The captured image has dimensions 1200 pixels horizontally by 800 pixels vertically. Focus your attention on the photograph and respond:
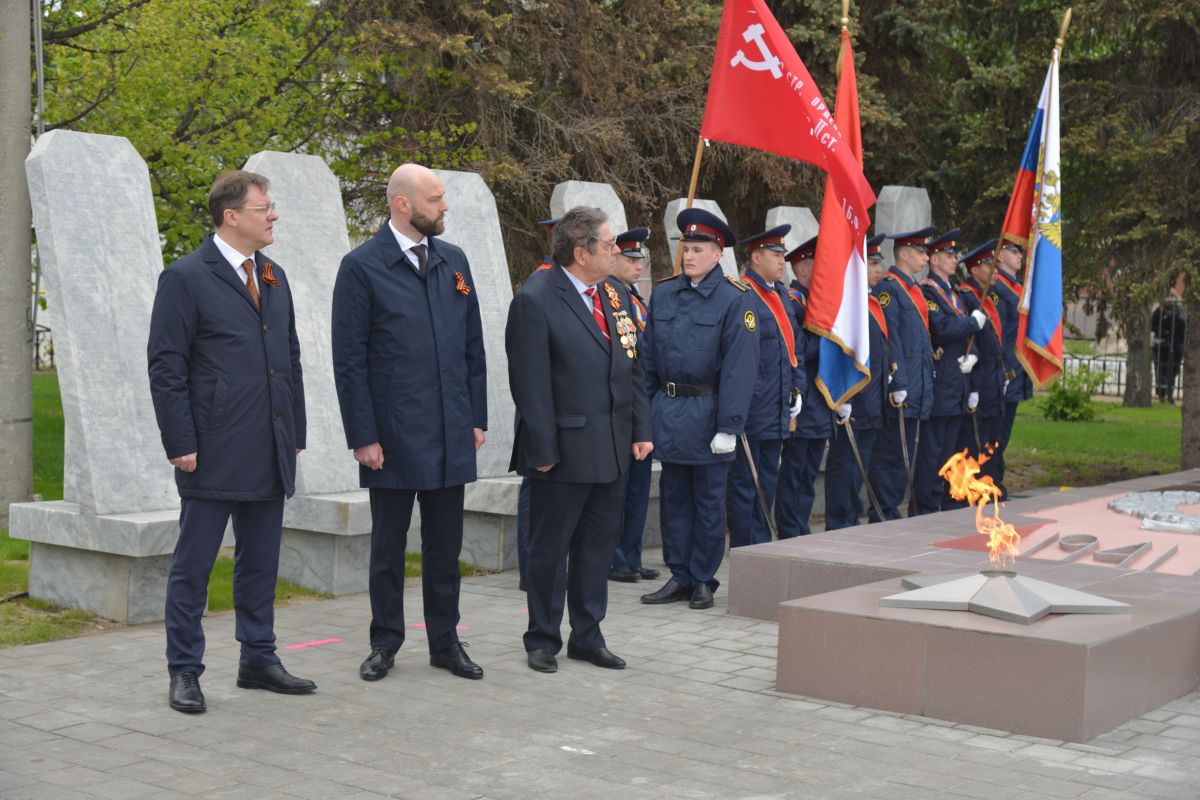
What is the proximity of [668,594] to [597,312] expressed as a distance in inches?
86.5

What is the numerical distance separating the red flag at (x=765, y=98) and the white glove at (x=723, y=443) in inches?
89.0

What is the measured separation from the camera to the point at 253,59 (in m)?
13.0

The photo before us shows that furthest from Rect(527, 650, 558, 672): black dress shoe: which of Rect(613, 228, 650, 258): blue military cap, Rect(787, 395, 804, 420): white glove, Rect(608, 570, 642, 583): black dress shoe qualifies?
Rect(613, 228, 650, 258): blue military cap

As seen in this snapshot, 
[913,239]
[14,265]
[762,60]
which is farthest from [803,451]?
[14,265]

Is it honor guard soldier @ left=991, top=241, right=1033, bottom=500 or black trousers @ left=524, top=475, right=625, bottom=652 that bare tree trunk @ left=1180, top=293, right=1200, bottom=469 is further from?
black trousers @ left=524, top=475, right=625, bottom=652

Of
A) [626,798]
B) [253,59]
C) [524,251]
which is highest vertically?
[253,59]

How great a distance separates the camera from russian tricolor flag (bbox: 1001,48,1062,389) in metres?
11.0

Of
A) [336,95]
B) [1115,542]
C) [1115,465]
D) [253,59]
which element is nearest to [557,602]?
[1115,542]

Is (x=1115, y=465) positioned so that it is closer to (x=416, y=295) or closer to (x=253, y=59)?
(x=253, y=59)

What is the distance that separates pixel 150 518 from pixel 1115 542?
201 inches

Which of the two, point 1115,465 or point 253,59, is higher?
point 253,59

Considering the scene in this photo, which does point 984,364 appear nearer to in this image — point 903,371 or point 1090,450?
point 903,371

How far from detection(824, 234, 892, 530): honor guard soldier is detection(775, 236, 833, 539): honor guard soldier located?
27cm

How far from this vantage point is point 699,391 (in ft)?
26.8
